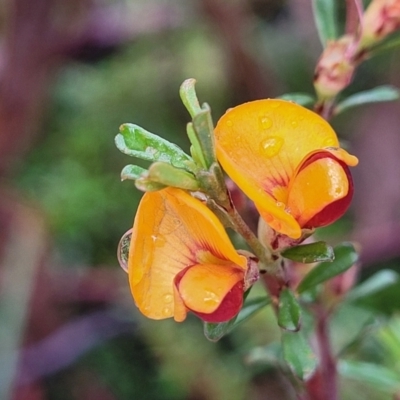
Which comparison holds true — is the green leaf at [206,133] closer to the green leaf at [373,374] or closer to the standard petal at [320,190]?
the standard petal at [320,190]

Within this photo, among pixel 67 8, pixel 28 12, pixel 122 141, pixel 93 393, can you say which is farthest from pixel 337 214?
pixel 67 8

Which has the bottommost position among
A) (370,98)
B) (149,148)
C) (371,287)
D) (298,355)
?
(371,287)

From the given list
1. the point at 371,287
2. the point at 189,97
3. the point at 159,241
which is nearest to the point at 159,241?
the point at 159,241

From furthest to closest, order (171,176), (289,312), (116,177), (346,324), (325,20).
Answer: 1. (116,177)
2. (346,324)
3. (325,20)
4. (289,312)
5. (171,176)

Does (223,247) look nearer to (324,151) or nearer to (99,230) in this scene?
(324,151)

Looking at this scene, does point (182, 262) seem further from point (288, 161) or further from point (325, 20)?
point (325, 20)

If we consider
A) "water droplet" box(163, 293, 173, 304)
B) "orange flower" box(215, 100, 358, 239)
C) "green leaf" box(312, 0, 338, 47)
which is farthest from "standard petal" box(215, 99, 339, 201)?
"green leaf" box(312, 0, 338, 47)

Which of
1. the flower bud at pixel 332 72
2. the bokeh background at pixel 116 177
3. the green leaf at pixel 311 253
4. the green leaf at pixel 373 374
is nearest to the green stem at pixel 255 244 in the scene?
the green leaf at pixel 311 253
